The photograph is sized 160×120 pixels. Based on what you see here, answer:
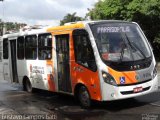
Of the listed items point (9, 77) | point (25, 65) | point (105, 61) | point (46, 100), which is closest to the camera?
point (105, 61)

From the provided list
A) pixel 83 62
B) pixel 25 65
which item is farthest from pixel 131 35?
pixel 25 65

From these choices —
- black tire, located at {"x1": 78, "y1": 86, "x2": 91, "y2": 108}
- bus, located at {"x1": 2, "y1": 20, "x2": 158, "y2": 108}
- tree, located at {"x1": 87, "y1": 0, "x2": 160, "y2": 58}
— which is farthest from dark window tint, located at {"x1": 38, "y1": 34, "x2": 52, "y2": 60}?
tree, located at {"x1": 87, "y1": 0, "x2": 160, "y2": 58}

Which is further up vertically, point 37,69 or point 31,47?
point 31,47

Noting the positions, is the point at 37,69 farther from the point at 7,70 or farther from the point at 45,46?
the point at 7,70

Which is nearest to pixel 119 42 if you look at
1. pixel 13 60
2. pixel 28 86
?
pixel 28 86

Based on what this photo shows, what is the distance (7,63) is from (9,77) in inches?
24.9

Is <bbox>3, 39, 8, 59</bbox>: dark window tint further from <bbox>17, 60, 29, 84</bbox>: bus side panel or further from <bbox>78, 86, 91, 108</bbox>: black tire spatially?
<bbox>78, 86, 91, 108</bbox>: black tire

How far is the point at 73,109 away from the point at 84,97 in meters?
0.47

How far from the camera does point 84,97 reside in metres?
12.2

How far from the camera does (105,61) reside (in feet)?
37.0

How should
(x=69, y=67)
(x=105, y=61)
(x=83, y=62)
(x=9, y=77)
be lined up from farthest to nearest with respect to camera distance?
1. (x=9, y=77)
2. (x=69, y=67)
3. (x=83, y=62)
4. (x=105, y=61)

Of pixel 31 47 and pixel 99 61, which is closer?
pixel 99 61

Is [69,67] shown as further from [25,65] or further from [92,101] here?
[25,65]

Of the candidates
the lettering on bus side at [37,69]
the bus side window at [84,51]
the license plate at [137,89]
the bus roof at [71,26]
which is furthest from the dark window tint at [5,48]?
the license plate at [137,89]
